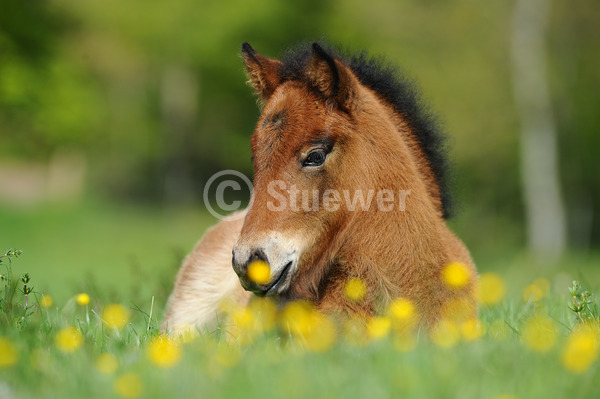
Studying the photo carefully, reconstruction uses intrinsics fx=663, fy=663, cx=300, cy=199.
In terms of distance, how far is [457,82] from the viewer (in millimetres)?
18422

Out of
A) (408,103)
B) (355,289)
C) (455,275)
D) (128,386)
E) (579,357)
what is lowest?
(128,386)

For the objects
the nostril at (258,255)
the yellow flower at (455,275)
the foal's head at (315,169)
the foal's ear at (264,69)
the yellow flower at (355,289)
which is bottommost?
the yellow flower at (355,289)

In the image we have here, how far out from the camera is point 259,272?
3.77 meters

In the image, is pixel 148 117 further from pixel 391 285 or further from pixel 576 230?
pixel 391 285

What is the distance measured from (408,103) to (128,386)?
10.2 feet

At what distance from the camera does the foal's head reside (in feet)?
13.4

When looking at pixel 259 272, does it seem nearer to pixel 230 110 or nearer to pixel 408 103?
pixel 408 103

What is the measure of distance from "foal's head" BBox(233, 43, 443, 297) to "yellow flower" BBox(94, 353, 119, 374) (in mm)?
992

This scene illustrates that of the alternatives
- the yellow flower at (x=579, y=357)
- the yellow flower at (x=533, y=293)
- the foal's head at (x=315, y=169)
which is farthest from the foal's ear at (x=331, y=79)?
the yellow flower at (x=579, y=357)

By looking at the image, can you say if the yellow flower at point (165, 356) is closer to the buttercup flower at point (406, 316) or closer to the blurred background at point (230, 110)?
the buttercup flower at point (406, 316)

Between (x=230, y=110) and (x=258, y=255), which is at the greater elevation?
(x=230, y=110)

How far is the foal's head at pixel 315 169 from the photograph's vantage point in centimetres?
407

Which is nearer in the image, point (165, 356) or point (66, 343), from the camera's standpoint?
point (165, 356)

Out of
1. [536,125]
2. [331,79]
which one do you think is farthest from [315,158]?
[536,125]
